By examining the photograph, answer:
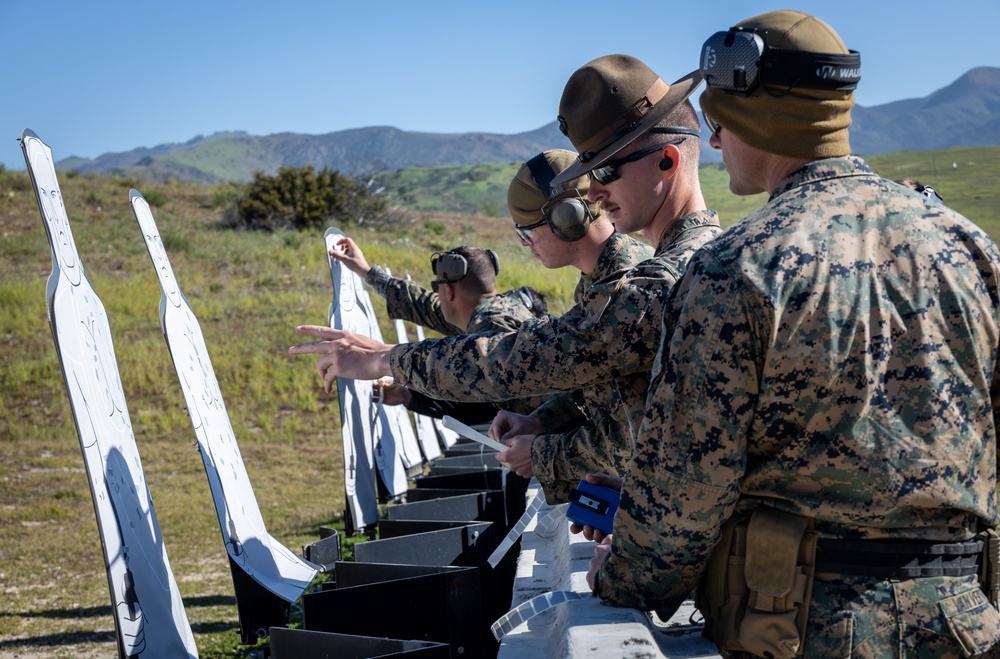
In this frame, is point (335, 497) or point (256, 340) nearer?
point (335, 497)

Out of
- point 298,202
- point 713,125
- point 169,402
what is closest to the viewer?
point 713,125

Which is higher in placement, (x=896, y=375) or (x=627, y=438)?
(x=896, y=375)

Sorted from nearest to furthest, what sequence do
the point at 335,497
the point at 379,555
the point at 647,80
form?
the point at 647,80 < the point at 379,555 < the point at 335,497

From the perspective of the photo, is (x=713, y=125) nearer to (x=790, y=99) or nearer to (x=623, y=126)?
(x=790, y=99)

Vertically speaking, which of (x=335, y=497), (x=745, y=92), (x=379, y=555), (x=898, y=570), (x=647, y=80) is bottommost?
(x=335, y=497)

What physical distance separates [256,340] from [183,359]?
39.3 feet

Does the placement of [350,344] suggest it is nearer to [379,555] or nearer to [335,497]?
[379,555]

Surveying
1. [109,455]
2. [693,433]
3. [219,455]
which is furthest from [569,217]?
[219,455]

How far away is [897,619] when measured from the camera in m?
1.84

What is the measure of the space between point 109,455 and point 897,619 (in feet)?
9.26

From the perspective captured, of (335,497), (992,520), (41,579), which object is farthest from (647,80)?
(335,497)

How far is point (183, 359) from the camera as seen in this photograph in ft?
14.4

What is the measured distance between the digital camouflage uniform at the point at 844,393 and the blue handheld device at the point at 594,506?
21.9 inches

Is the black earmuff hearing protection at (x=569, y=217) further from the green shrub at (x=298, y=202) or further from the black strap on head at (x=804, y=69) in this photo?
the green shrub at (x=298, y=202)
